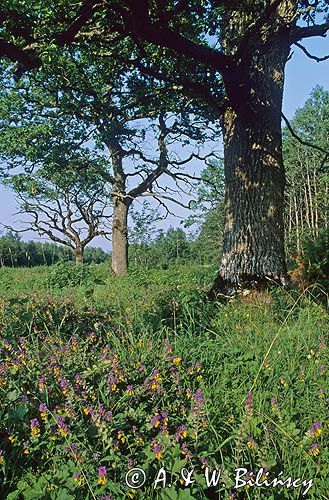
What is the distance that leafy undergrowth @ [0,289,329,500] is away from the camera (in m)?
1.81

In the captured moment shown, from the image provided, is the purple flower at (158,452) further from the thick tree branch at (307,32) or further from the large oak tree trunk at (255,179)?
the thick tree branch at (307,32)

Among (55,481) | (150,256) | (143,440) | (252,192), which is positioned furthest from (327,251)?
(150,256)

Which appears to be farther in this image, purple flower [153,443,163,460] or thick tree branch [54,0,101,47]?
thick tree branch [54,0,101,47]

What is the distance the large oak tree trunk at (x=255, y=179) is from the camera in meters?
5.95

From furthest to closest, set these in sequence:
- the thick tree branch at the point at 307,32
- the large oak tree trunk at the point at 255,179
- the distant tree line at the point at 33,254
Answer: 1. the distant tree line at the point at 33,254
2. the thick tree branch at the point at 307,32
3. the large oak tree trunk at the point at 255,179

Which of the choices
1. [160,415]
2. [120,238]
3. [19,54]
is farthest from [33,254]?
[160,415]

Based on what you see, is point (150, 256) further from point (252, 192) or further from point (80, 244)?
point (252, 192)

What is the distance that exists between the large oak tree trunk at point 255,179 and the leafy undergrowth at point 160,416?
2485 mm

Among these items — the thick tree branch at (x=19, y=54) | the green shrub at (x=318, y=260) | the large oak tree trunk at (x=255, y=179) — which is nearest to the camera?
the thick tree branch at (x=19, y=54)

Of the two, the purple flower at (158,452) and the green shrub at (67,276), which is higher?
the green shrub at (67,276)

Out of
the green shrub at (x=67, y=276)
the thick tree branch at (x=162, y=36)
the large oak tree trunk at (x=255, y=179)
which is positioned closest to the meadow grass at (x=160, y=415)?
the large oak tree trunk at (x=255, y=179)

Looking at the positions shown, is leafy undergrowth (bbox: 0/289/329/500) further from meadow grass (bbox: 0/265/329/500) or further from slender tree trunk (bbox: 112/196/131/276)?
slender tree trunk (bbox: 112/196/131/276)

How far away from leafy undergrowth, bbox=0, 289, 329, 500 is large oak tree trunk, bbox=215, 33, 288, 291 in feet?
8.15

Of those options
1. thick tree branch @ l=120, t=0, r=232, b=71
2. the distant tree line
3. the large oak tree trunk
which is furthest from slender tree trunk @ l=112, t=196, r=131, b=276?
thick tree branch @ l=120, t=0, r=232, b=71
